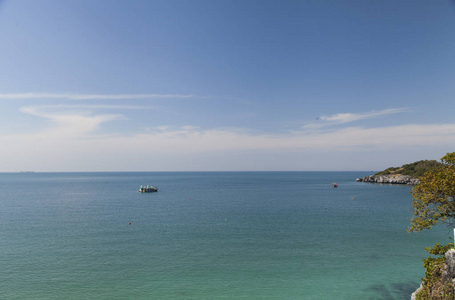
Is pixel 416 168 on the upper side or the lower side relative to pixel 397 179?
upper

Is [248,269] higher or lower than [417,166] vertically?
lower

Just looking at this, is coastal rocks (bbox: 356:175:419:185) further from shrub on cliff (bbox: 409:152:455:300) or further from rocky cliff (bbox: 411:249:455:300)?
rocky cliff (bbox: 411:249:455:300)

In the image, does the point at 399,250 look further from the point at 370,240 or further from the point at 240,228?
the point at 240,228

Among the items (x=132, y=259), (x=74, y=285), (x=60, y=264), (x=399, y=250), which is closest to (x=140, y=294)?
(x=74, y=285)

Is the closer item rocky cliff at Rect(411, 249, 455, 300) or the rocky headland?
rocky cliff at Rect(411, 249, 455, 300)

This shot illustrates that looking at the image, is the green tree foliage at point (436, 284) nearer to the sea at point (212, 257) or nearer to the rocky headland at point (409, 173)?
the sea at point (212, 257)

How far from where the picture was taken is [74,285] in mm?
28922

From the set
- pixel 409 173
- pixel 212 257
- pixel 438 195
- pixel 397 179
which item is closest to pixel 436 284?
pixel 438 195

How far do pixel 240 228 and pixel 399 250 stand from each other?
26525 mm

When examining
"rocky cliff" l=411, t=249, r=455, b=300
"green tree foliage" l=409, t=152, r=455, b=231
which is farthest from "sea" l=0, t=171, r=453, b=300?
"green tree foliage" l=409, t=152, r=455, b=231

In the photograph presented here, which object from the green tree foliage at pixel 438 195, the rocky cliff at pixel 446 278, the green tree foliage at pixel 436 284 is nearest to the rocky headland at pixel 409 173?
the green tree foliage at pixel 438 195

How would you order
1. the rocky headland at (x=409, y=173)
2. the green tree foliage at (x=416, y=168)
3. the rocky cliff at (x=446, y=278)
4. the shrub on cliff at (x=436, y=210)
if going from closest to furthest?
the rocky cliff at (x=446, y=278) < the shrub on cliff at (x=436, y=210) < the rocky headland at (x=409, y=173) < the green tree foliage at (x=416, y=168)

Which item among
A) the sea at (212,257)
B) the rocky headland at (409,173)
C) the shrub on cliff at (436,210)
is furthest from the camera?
the rocky headland at (409,173)

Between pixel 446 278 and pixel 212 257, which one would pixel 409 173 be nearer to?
pixel 212 257
